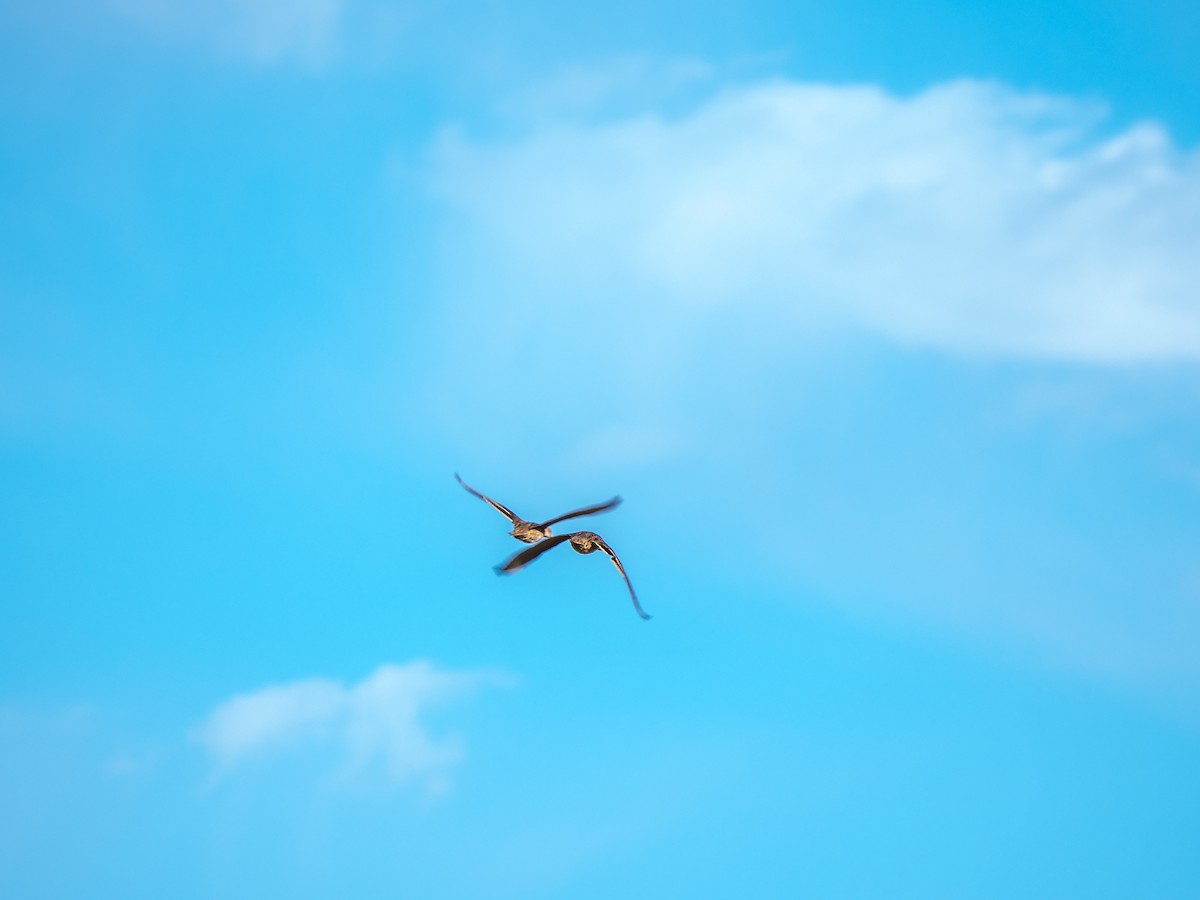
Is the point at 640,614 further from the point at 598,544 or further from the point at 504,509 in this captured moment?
the point at 504,509

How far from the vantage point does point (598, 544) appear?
49.4 meters

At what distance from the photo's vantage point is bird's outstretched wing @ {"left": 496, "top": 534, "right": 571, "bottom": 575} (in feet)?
137

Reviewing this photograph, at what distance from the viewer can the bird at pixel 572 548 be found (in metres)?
42.2

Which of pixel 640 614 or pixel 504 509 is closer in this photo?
pixel 640 614

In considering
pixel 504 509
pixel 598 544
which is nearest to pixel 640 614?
pixel 598 544

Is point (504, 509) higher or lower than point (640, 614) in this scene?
higher

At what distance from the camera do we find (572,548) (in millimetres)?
49750

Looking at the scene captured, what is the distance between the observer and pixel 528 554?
43.4 meters

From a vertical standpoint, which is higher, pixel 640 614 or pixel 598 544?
pixel 598 544

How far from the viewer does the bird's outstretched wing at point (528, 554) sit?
137 feet

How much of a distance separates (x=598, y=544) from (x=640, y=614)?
8045 mm

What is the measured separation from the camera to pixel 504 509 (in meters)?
52.4

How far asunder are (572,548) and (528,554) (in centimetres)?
653

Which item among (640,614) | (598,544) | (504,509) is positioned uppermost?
(504,509)
